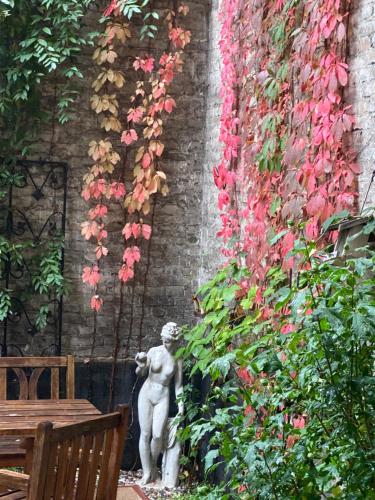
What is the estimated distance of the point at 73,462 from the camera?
3.24 m

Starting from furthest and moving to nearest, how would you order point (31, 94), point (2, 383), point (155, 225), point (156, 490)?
point (155, 225), point (31, 94), point (156, 490), point (2, 383)

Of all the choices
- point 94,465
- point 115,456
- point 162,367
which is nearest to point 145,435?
point 162,367

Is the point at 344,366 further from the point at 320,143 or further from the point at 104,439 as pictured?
the point at 320,143

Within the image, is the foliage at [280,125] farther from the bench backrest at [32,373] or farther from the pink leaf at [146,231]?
the bench backrest at [32,373]

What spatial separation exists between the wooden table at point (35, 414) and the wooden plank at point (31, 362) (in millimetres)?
217

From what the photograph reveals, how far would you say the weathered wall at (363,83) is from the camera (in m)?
3.95

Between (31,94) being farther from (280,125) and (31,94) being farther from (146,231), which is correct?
(280,125)

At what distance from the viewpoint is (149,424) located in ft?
20.1

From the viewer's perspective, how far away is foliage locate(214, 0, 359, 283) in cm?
414

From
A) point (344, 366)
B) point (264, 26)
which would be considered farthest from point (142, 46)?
point (344, 366)

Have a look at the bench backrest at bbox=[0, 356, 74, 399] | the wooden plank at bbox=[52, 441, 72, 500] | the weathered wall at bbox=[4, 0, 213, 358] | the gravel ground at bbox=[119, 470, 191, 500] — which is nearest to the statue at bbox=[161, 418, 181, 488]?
the gravel ground at bbox=[119, 470, 191, 500]

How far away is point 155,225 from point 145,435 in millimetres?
1525

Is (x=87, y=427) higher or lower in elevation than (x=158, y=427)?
higher

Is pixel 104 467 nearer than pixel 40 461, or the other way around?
pixel 40 461
